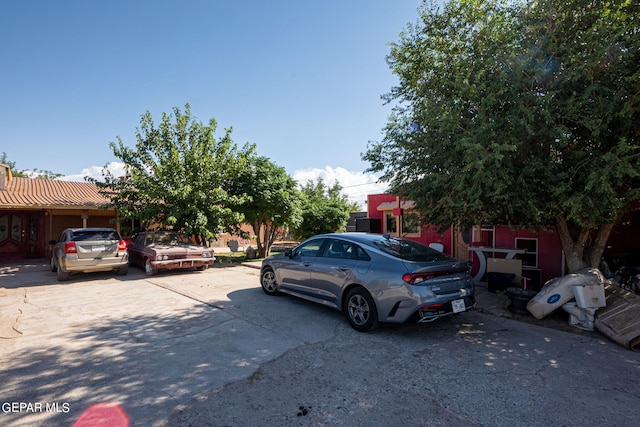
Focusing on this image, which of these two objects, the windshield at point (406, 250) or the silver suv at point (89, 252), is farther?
the silver suv at point (89, 252)

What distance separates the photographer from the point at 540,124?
18.5ft

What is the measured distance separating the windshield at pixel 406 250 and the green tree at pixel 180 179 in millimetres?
8661

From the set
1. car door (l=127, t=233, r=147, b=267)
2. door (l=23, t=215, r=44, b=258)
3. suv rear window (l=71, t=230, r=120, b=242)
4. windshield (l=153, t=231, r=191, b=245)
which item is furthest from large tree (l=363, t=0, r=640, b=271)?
door (l=23, t=215, r=44, b=258)

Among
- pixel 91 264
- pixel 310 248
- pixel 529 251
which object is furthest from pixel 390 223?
pixel 91 264

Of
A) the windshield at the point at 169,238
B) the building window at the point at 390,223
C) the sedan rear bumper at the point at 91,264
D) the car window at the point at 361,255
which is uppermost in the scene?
the building window at the point at 390,223

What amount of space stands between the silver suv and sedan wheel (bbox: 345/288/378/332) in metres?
8.27

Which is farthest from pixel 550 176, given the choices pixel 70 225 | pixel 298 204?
pixel 70 225

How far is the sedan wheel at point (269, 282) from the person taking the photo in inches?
297

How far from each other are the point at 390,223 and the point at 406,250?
855 centimetres

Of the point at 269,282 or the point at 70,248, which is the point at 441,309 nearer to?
the point at 269,282

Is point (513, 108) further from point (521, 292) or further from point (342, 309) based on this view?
point (342, 309)

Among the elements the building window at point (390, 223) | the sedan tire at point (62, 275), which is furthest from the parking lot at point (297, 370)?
the building window at point (390, 223)

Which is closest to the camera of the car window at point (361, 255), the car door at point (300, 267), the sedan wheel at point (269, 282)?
the car window at point (361, 255)

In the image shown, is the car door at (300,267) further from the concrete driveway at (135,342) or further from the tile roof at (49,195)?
the tile roof at (49,195)
